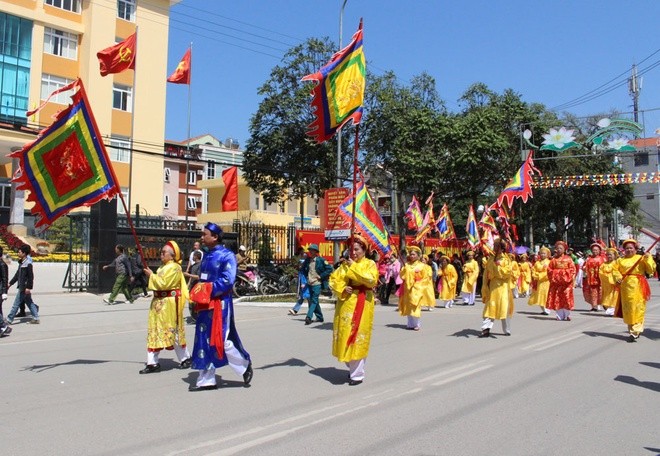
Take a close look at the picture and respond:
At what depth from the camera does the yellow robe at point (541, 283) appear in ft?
51.4

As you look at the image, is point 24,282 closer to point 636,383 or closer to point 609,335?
point 636,383

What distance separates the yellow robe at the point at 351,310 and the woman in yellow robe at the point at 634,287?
604cm

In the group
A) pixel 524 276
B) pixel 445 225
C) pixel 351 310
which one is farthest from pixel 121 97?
pixel 351 310

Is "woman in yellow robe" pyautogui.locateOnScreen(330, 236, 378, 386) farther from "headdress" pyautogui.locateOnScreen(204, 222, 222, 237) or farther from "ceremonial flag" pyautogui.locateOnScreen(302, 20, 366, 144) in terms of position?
"ceremonial flag" pyautogui.locateOnScreen(302, 20, 366, 144)

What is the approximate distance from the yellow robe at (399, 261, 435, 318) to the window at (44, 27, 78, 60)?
94.0 feet

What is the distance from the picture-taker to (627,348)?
10.1 m

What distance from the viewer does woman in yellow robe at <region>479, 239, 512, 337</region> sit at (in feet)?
36.6

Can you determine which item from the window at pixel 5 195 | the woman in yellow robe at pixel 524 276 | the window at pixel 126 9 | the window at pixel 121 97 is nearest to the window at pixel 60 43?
the window at pixel 121 97

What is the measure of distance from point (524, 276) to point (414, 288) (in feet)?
36.8

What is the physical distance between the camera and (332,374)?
7.71 metres

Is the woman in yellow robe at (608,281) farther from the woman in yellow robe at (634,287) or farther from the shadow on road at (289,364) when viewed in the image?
the shadow on road at (289,364)

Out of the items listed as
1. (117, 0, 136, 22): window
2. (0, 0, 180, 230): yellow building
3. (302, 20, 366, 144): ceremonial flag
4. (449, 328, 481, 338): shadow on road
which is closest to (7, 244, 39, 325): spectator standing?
(302, 20, 366, 144): ceremonial flag

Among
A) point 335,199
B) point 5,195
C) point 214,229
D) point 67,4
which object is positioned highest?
point 67,4

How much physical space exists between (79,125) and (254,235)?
1521 centimetres
